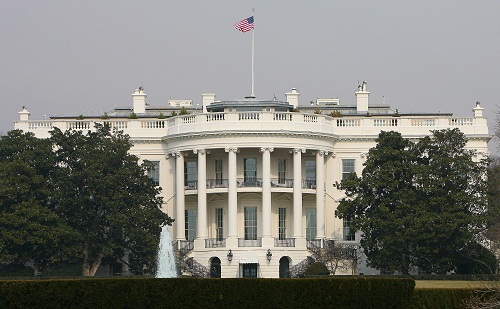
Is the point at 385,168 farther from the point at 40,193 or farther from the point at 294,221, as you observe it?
the point at 40,193

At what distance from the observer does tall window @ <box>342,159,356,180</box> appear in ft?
277

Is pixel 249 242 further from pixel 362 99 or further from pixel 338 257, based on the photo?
pixel 362 99

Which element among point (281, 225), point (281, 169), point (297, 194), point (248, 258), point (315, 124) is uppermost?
point (315, 124)

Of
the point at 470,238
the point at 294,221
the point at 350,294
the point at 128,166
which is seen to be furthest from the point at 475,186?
the point at 350,294

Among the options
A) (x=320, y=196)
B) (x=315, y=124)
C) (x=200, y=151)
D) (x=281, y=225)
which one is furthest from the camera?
(x=281, y=225)

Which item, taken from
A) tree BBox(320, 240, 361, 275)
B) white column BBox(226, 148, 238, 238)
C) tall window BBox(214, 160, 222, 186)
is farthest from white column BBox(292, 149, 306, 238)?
tall window BBox(214, 160, 222, 186)

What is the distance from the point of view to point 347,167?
8456cm

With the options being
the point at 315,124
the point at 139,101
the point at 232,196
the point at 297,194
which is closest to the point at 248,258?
the point at 232,196

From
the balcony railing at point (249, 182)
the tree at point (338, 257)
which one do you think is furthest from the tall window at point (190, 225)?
the tree at point (338, 257)

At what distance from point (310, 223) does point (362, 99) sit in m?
10.3

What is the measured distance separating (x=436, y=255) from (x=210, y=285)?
3213cm

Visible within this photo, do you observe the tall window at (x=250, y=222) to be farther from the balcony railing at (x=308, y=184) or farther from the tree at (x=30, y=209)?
the tree at (x=30, y=209)

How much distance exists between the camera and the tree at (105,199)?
74.8 metres

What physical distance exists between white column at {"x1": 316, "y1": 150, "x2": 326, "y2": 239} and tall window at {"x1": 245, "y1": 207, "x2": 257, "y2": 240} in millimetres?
3818
